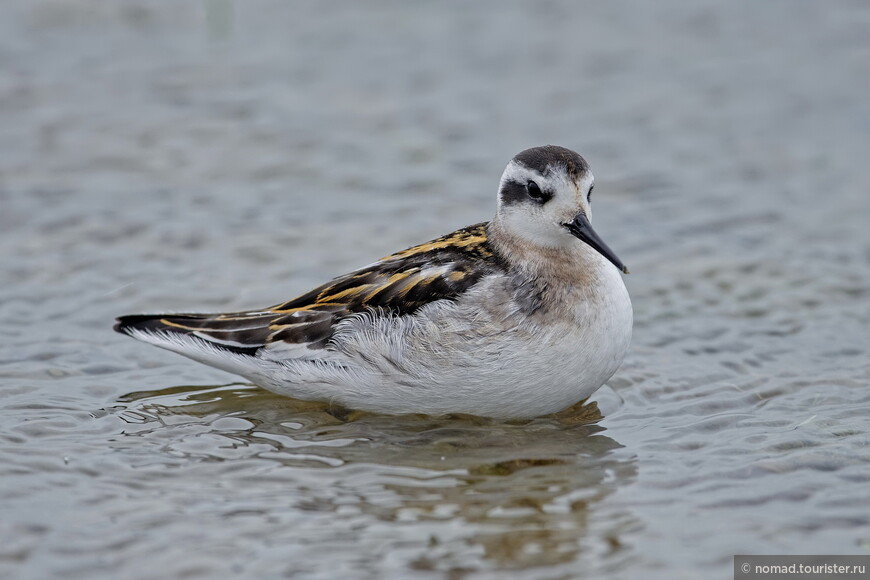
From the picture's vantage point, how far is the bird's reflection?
6.07 meters

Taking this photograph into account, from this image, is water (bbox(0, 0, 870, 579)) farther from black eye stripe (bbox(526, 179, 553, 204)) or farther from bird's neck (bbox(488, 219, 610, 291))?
black eye stripe (bbox(526, 179, 553, 204))

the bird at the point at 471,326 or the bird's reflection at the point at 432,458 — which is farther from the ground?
the bird at the point at 471,326

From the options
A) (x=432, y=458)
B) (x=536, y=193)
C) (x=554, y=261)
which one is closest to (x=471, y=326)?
(x=554, y=261)

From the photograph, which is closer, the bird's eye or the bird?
the bird

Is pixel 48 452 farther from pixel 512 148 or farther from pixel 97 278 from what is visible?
pixel 512 148

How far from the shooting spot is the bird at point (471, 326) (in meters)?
7.28

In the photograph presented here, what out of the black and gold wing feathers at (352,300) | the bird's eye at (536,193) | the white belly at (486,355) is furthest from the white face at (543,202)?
the white belly at (486,355)

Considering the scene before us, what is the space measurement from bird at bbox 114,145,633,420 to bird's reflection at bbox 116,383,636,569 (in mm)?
181

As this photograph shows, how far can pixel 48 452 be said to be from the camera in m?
6.96

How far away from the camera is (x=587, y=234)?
732 cm

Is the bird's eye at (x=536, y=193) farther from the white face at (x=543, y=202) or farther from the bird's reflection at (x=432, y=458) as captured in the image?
the bird's reflection at (x=432, y=458)

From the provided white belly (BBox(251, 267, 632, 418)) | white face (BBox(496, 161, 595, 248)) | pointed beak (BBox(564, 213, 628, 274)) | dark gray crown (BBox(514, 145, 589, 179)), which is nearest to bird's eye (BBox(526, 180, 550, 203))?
white face (BBox(496, 161, 595, 248))

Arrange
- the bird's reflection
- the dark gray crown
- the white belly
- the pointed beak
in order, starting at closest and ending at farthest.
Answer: the bird's reflection
the pointed beak
the white belly
the dark gray crown

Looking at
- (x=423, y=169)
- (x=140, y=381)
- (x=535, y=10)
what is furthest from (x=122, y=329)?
(x=535, y=10)
